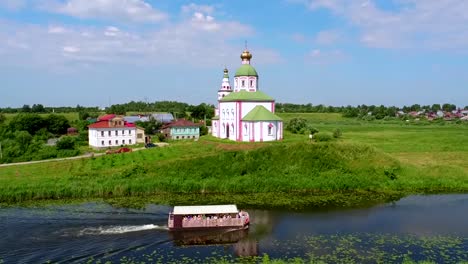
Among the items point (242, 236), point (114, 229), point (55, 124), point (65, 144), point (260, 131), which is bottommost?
point (242, 236)

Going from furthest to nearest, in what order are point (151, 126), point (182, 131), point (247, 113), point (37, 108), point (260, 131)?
point (37, 108) < point (151, 126) < point (182, 131) < point (247, 113) < point (260, 131)

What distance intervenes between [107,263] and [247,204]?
11.8 meters

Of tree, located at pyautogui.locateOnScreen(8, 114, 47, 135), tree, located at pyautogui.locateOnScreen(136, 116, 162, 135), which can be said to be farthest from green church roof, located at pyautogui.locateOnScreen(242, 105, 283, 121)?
tree, located at pyautogui.locateOnScreen(8, 114, 47, 135)

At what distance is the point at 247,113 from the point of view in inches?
1737

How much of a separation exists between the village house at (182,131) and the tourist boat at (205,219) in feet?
131

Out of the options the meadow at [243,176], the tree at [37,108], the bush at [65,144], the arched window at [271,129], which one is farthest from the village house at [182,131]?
the tree at [37,108]

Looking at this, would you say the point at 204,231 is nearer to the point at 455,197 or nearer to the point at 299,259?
the point at 299,259

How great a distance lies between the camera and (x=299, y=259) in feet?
57.3

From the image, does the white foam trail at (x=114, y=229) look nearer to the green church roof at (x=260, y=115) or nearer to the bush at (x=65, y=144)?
the green church roof at (x=260, y=115)

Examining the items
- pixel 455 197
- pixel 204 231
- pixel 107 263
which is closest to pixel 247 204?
pixel 204 231

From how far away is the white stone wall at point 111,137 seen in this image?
171ft

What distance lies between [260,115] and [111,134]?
71.9 feet

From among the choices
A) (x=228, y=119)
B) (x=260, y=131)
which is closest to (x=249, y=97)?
(x=228, y=119)

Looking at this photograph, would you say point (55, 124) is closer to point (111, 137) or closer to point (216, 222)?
point (111, 137)
